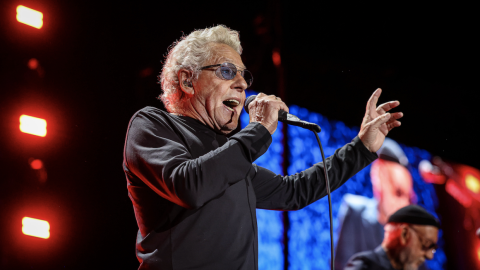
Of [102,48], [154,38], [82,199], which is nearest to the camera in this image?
[82,199]

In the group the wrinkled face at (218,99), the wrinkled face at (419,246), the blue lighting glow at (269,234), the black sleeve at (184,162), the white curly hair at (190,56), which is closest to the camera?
the black sleeve at (184,162)

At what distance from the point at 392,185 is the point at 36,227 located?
3081 mm

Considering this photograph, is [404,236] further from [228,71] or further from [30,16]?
[30,16]

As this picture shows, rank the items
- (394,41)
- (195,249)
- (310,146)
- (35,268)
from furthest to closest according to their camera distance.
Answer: (394,41)
(310,146)
(35,268)
(195,249)

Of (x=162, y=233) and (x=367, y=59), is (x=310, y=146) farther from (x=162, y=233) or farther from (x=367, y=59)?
(x=162, y=233)

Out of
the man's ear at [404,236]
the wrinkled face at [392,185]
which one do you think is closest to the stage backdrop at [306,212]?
the wrinkled face at [392,185]

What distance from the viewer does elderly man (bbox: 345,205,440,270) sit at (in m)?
3.52

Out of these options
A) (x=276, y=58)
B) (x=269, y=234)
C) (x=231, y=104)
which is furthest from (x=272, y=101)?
(x=276, y=58)

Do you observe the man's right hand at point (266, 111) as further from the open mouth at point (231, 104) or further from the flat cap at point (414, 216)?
the flat cap at point (414, 216)

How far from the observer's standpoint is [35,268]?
2117 millimetres

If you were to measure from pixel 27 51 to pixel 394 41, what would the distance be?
3365mm

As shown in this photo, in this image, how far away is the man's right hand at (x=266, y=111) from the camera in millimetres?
1399

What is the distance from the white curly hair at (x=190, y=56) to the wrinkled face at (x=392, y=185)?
8.46ft

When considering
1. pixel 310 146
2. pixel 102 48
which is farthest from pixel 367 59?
pixel 102 48
